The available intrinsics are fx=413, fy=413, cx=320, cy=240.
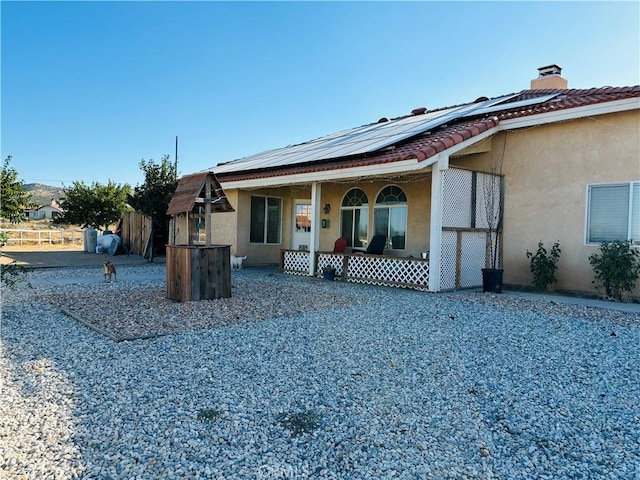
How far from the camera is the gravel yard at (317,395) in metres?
2.60

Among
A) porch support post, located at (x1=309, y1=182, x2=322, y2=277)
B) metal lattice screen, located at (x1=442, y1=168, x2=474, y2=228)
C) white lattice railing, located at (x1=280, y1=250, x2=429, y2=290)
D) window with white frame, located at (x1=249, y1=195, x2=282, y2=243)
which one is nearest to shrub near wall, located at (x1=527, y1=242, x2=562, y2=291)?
metal lattice screen, located at (x1=442, y1=168, x2=474, y2=228)

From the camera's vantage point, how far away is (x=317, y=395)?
3.62 meters

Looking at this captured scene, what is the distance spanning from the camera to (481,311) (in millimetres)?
7371

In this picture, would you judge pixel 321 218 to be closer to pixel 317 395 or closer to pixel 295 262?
pixel 295 262

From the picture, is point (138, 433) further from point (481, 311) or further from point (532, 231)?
point (532, 231)

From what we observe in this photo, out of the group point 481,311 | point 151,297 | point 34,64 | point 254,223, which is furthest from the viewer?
point 254,223

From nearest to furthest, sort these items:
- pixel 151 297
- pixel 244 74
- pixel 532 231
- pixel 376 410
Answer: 1. pixel 376 410
2. pixel 151 297
3. pixel 532 231
4. pixel 244 74

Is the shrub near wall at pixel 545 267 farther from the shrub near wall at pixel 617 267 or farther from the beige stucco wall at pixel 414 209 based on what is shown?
the beige stucco wall at pixel 414 209

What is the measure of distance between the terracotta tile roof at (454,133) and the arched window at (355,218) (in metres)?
2.44

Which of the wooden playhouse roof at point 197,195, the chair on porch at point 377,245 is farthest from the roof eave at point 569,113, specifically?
the wooden playhouse roof at point 197,195

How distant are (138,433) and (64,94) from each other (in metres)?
19.2

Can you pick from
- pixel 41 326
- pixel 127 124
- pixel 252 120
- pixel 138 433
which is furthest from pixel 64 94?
pixel 138 433

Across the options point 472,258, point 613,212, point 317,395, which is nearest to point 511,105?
point 613,212

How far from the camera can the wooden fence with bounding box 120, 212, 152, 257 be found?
18.7 meters
